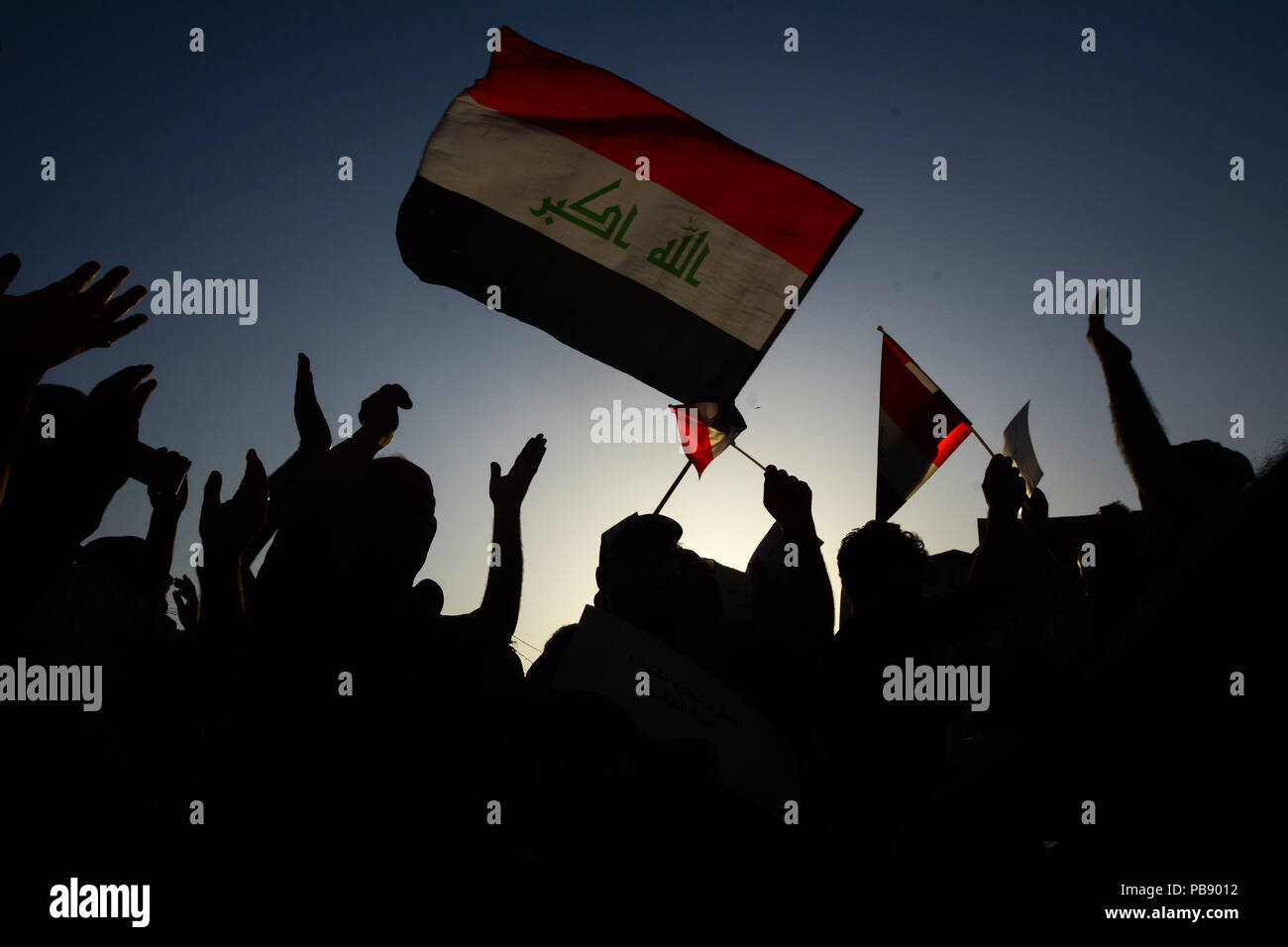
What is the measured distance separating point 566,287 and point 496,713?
7.35 feet

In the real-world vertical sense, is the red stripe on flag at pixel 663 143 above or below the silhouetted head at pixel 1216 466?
above

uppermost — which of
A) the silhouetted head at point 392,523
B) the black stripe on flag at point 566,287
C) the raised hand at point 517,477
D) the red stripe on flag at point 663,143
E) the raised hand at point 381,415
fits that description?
the red stripe on flag at point 663,143

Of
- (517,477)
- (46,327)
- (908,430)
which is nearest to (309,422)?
(517,477)

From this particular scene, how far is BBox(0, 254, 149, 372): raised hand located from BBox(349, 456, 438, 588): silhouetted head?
3.11 ft

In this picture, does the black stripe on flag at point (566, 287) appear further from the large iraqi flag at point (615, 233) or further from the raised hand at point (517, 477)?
the raised hand at point (517, 477)

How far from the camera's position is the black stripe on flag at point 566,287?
13.1 feet

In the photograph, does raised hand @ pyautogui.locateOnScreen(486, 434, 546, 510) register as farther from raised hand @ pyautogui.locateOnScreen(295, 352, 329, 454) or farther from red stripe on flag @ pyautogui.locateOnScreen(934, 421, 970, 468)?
red stripe on flag @ pyautogui.locateOnScreen(934, 421, 970, 468)

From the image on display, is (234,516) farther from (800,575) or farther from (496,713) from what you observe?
(800,575)

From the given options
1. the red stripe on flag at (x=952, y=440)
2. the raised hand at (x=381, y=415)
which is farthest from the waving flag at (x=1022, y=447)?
the raised hand at (x=381, y=415)

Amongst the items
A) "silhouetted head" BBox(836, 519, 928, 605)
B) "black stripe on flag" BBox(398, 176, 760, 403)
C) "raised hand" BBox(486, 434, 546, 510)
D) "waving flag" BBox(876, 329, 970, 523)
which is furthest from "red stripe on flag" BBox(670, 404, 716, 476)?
"silhouetted head" BBox(836, 519, 928, 605)

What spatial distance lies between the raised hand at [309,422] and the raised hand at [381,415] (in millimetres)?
144
